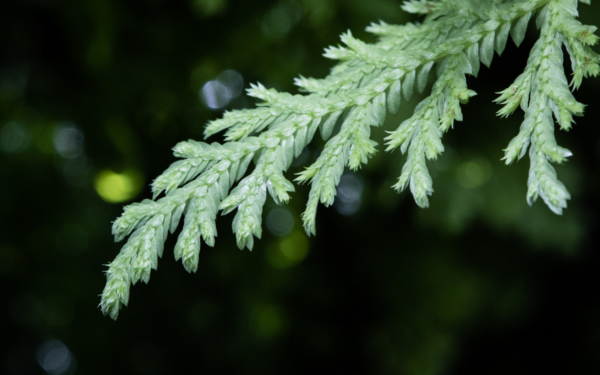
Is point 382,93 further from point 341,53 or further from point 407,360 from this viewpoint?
point 407,360

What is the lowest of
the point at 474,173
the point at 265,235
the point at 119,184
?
the point at 474,173

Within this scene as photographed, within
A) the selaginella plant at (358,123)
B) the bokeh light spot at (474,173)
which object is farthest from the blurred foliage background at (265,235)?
the selaginella plant at (358,123)

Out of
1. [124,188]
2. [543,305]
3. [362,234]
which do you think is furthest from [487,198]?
[124,188]

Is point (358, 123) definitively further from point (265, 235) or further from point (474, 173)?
point (265, 235)

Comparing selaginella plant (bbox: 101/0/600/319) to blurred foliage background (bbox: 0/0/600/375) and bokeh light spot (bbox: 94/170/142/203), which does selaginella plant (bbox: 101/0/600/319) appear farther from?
bokeh light spot (bbox: 94/170/142/203)

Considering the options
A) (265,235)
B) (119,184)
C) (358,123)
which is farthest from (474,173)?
(119,184)

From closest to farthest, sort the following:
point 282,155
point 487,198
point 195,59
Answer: point 282,155 < point 487,198 < point 195,59

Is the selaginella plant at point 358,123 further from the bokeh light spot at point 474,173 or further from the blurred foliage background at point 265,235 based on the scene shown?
the bokeh light spot at point 474,173
